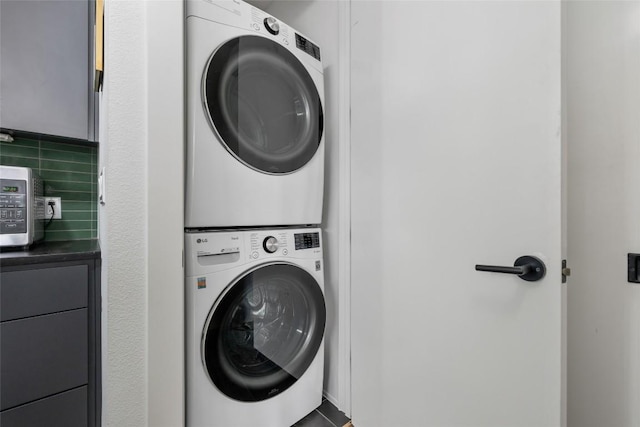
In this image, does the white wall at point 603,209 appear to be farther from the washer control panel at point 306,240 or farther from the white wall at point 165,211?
the white wall at point 165,211

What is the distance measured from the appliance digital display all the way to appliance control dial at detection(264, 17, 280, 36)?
83cm

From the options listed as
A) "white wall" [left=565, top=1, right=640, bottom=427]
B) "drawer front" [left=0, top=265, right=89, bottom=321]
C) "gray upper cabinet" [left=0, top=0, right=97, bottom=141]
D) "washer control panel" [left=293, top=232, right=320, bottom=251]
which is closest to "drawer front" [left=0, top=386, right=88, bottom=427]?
"drawer front" [left=0, top=265, right=89, bottom=321]

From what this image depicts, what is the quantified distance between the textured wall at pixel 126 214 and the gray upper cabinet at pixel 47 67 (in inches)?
32.2

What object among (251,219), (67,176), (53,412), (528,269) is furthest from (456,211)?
(67,176)

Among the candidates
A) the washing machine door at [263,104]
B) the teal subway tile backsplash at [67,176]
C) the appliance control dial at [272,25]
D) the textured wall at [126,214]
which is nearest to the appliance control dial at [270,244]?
the washing machine door at [263,104]

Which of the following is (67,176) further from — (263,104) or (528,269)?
(528,269)

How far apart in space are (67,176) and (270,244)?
1.28m

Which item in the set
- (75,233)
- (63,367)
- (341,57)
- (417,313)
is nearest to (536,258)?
(417,313)

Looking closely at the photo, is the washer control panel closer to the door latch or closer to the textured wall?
the textured wall

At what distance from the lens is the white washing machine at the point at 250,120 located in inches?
34.4

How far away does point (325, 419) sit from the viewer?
1159mm

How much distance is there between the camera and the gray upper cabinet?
43.7 inches

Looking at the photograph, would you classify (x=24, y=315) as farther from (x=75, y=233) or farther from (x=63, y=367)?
(x=75, y=233)

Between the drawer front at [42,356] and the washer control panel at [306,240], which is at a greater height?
the washer control panel at [306,240]
